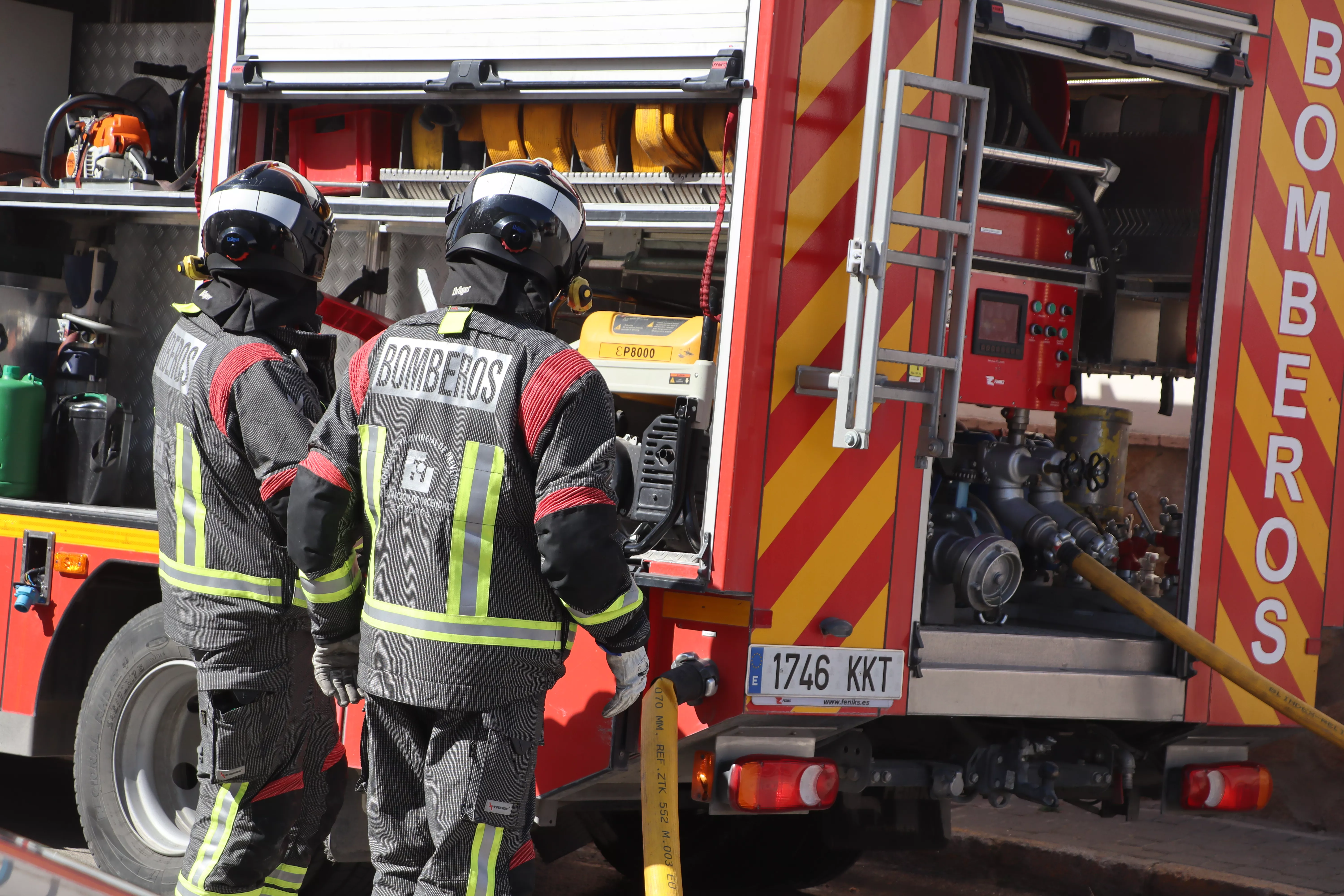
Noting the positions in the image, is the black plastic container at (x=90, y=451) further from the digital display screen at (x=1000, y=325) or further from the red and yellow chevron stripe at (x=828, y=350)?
the digital display screen at (x=1000, y=325)

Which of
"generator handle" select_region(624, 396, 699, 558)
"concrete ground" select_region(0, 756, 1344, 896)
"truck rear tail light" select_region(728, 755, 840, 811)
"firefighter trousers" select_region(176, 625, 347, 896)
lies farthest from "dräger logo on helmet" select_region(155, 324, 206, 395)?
"concrete ground" select_region(0, 756, 1344, 896)

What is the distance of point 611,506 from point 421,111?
207cm

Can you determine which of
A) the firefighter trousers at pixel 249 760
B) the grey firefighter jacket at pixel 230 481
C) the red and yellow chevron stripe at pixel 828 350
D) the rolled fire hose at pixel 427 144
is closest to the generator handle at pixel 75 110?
the rolled fire hose at pixel 427 144

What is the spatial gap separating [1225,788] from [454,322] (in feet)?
9.12

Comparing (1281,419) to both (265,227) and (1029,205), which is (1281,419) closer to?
(1029,205)

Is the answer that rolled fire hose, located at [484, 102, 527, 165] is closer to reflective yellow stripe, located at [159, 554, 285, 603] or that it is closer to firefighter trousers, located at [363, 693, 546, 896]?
reflective yellow stripe, located at [159, 554, 285, 603]

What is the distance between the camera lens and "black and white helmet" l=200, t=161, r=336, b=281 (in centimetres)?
373

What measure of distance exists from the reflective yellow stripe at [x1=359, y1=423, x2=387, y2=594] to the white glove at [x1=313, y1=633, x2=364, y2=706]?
0.87 ft

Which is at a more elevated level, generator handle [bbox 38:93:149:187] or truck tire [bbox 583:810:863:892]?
generator handle [bbox 38:93:149:187]

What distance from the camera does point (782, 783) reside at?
3604 mm

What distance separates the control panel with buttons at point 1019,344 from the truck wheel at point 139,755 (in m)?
2.62

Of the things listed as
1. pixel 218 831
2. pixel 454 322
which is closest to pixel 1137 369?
pixel 454 322

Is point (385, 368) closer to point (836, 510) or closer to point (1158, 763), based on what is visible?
point (836, 510)

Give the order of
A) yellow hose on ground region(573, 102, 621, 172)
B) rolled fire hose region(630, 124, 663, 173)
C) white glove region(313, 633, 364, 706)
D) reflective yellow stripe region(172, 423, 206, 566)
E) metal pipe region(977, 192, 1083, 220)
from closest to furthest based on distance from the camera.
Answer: white glove region(313, 633, 364, 706) < reflective yellow stripe region(172, 423, 206, 566) < rolled fire hose region(630, 124, 663, 173) < yellow hose on ground region(573, 102, 621, 172) < metal pipe region(977, 192, 1083, 220)
